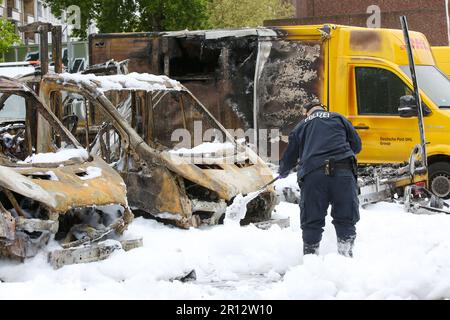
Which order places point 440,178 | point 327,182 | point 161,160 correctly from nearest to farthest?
point 327,182 → point 161,160 → point 440,178

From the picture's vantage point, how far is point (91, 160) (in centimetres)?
766

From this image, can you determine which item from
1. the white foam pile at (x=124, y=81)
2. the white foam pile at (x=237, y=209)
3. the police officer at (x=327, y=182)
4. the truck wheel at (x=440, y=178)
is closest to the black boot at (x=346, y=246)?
the police officer at (x=327, y=182)

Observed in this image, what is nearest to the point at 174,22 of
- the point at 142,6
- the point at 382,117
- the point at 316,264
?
the point at 142,6

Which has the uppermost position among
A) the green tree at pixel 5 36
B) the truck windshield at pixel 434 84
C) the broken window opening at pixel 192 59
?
the green tree at pixel 5 36

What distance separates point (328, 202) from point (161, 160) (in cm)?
188

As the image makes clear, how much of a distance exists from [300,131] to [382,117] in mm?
4143

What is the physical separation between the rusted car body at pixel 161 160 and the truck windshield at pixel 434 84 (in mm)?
3450

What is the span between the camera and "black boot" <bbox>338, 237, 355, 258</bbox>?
711cm

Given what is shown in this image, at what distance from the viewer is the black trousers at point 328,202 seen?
699 cm

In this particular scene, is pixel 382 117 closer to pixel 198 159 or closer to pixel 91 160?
pixel 198 159

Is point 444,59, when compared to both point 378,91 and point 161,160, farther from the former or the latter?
point 161,160

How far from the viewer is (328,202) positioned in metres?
7.08

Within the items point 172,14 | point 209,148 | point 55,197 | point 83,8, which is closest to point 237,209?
point 209,148

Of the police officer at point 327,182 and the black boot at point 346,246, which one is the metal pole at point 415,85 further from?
the black boot at point 346,246
